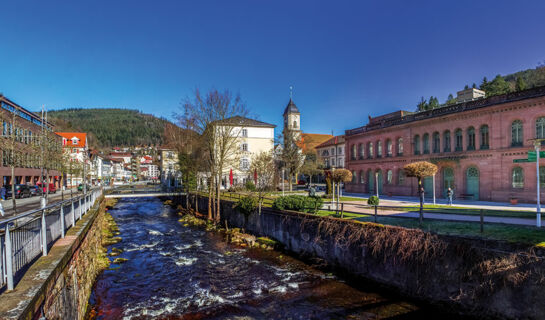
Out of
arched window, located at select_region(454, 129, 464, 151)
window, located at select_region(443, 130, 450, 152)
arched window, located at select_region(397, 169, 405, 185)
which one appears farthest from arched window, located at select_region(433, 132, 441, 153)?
arched window, located at select_region(397, 169, 405, 185)

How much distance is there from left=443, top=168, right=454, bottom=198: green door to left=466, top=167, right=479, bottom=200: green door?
4.83 feet

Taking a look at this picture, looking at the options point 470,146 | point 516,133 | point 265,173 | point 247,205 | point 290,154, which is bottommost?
point 247,205

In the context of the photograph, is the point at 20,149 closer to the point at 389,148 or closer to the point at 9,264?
the point at 9,264

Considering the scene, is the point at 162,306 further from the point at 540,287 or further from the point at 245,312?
the point at 540,287

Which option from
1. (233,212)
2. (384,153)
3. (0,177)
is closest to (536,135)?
(384,153)

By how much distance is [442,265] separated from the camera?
9.70 metres

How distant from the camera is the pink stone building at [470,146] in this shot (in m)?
23.0

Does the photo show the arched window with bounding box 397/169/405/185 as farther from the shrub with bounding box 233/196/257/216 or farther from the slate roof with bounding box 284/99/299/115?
the slate roof with bounding box 284/99/299/115

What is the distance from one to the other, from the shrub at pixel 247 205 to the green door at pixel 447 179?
19.8 metres

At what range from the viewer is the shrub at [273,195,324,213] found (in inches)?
669

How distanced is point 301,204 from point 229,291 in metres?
7.08

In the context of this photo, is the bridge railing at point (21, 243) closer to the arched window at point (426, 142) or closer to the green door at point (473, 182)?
the green door at point (473, 182)

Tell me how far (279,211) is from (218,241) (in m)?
5.06

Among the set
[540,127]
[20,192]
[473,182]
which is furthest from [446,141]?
[20,192]
